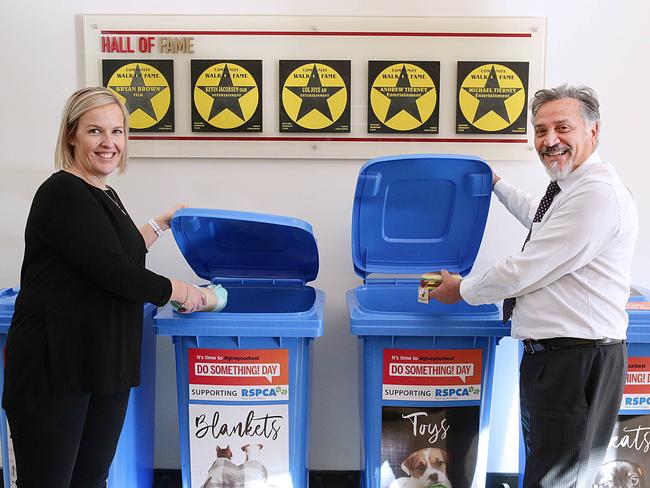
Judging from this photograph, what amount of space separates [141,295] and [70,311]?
0.19 m

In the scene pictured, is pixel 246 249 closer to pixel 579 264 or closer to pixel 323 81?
pixel 323 81

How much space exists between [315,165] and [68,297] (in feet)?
4.39

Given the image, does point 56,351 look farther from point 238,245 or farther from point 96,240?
point 238,245

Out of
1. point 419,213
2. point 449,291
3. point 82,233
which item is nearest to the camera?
point 82,233

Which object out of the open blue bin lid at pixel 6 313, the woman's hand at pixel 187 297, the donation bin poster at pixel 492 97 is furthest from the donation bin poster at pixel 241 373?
the donation bin poster at pixel 492 97

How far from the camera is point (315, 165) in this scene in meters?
2.64

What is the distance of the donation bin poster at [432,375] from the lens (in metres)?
2.02

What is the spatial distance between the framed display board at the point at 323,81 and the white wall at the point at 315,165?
7 cm

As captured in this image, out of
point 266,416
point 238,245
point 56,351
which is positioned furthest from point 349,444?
point 56,351

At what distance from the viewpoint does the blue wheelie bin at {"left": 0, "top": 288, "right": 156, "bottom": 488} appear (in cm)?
211

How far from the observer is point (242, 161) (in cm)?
264

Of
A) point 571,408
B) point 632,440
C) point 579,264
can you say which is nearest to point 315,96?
point 579,264

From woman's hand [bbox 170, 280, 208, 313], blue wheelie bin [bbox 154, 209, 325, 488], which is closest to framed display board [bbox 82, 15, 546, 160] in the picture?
blue wheelie bin [bbox 154, 209, 325, 488]

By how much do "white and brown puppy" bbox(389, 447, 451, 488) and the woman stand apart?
1016mm
